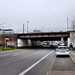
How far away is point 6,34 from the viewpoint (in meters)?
55.0

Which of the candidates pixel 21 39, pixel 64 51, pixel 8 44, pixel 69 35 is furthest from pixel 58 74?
pixel 8 44

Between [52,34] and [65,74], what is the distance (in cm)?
4116

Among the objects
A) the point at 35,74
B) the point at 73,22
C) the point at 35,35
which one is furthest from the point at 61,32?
the point at 35,74

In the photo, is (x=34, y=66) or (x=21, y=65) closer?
(x=34, y=66)

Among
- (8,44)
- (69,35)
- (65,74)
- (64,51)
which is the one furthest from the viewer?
(8,44)

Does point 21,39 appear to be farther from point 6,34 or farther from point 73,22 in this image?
point 73,22

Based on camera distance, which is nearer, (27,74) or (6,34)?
(27,74)

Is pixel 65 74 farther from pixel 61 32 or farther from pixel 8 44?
pixel 8 44

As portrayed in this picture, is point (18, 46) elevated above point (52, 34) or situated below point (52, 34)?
below

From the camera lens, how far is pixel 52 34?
49.7 m

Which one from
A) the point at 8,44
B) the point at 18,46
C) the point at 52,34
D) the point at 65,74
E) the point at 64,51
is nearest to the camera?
the point at 65,74

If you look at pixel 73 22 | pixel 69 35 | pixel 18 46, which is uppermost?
pixel 73 22

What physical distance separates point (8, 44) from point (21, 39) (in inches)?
289

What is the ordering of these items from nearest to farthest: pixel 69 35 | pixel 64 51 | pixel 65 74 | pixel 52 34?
pixel 65 74, pixel 64 51, pixel 69 35, pixel 52 34
